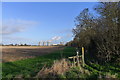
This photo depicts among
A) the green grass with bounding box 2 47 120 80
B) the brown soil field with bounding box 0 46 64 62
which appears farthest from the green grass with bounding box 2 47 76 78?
the brown soil field with bounding box 0 46 64 62

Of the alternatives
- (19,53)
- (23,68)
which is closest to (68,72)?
(23,68)

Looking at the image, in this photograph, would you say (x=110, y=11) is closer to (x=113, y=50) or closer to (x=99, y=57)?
(x=113, y=50)

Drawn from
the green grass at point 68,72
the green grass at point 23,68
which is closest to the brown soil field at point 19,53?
the green grass at point 23,68

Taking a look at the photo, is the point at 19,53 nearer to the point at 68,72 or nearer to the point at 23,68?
the point at 23,68

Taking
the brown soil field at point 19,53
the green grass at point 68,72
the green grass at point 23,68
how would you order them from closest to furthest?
the green grass at point 68,72, the green grass at point 23,68, the brown soil field at point 19,53

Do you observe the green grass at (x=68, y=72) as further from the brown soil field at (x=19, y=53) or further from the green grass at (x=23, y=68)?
the brown soil field at (x=19, y=53)

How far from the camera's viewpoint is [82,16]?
911 inches

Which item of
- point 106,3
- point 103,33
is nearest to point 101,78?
point 103,33

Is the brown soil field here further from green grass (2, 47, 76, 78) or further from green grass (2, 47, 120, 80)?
green grass (2, 47, 120, 80)

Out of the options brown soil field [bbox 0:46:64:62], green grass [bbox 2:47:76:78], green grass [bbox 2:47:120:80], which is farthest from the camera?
brown soil field [bbox 0:46:64:62]

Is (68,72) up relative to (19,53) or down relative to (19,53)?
up

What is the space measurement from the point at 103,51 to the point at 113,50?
633 millimetres

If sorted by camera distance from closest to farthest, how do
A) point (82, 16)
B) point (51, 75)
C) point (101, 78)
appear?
1. point (101, 78)
2. point (51, 75)
3. point (82, 16)

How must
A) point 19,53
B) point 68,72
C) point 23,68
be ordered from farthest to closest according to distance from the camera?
point 19,53
point 23,68
point 68,72
